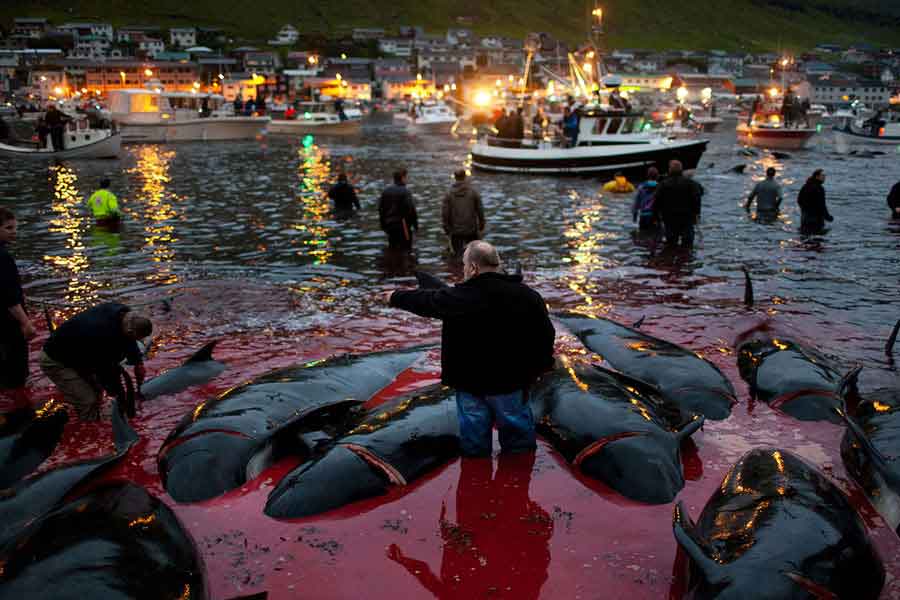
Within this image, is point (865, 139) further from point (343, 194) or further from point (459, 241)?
point (459, 241)

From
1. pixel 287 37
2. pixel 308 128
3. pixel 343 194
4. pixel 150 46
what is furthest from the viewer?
pixel 287 37

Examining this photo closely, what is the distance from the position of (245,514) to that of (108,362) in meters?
2.53

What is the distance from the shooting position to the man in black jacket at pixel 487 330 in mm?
5402

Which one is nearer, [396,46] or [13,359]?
[13,359]

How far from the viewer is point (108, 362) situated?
22.9ft

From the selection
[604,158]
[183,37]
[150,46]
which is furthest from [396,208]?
[183,37]

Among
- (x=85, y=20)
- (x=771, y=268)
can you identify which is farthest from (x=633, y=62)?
(x=771, y=268)

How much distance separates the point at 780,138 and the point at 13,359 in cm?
5045

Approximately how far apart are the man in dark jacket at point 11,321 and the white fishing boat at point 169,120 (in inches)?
1859

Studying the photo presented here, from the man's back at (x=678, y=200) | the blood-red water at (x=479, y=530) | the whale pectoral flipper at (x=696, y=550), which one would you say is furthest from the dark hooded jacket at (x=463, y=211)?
the whale pectoral flipper at (x=696, y=550)

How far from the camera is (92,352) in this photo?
272 inches

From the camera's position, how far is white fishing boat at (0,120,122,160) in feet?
123

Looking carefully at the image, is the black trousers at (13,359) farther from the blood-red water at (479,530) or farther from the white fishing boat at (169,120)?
the white fishing boat at (169,120)

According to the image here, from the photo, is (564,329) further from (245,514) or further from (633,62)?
(633,62)
